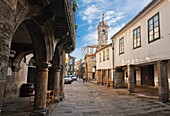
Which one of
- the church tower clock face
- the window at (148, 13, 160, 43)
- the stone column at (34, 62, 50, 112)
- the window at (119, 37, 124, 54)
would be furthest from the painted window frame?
the church tower clock face

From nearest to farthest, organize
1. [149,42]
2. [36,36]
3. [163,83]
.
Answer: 1. [36,36]
2. [163,83]
3. [149,42]

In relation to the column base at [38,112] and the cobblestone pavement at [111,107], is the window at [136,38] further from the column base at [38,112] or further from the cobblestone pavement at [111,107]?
the column base at [38,112]

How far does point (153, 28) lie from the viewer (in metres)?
8.99

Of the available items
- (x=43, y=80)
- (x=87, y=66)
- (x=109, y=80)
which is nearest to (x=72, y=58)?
(x=87, y=66)

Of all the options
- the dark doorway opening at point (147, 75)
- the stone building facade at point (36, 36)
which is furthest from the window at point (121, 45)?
the stone building facade at point (36, 36)

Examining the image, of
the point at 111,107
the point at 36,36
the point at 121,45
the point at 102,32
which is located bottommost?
the point at 111,107

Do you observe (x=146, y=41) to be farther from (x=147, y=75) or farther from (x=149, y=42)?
(x=147, y=75)

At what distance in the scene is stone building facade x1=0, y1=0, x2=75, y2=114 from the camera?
5.45 ft

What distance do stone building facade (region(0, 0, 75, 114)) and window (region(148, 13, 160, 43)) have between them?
587 cm

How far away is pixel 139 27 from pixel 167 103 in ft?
19.6

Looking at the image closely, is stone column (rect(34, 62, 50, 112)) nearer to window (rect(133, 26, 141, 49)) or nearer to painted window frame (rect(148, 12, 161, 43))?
painted window frame (rect(148, 12, 161, 43))

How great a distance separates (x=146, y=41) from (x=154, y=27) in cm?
119

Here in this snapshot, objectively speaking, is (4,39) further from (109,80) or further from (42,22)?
(109,80)

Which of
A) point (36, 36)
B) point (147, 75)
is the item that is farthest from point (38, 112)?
point (147, 75)
